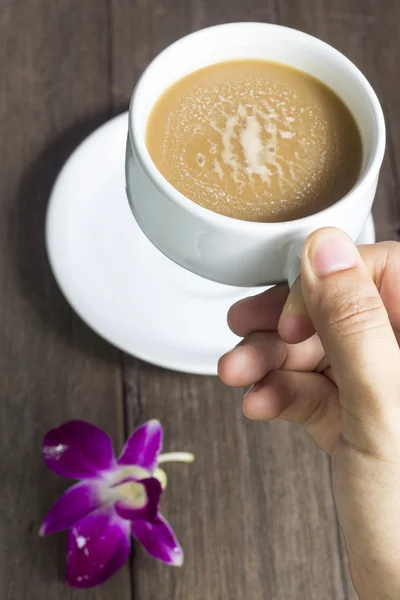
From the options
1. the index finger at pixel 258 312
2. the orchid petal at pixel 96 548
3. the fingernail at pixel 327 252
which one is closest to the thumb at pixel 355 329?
the fingernail at pixel 327 252

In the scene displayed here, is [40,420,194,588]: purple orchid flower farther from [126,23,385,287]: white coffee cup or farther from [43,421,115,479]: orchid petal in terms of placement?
[126,23,385,287]: white coffee cup

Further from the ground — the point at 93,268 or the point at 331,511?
the point at 93,268

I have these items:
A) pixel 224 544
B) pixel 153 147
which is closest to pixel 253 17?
pixel 153 147

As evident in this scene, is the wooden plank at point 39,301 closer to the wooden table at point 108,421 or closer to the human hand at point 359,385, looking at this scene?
the wooden table at point 108,421

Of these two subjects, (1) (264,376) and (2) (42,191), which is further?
(2) (42,191)

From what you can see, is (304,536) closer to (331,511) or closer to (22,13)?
(331,511)

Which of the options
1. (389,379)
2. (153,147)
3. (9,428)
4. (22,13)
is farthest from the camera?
(22,13)

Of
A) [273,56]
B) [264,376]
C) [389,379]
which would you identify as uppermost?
[273,56]
